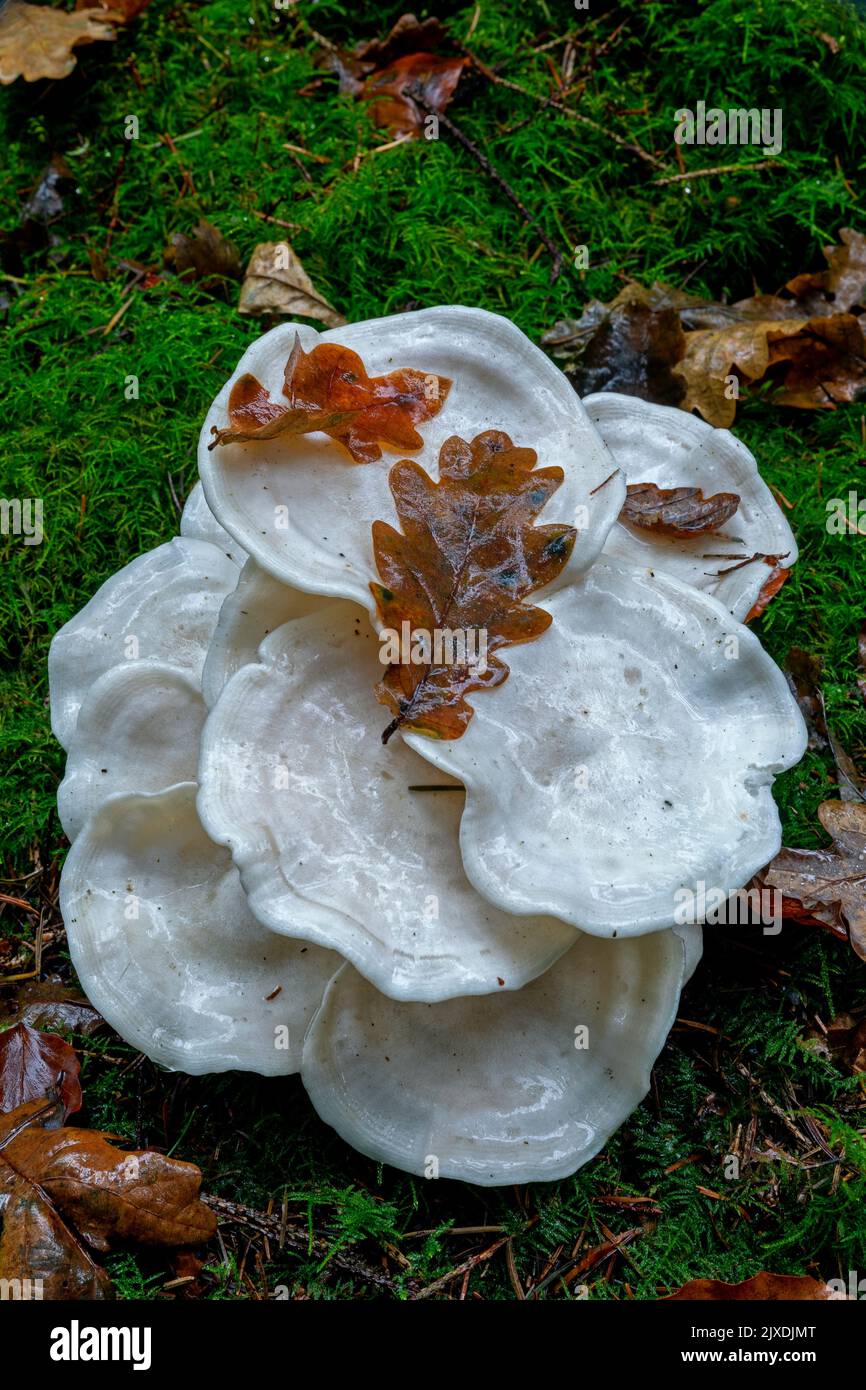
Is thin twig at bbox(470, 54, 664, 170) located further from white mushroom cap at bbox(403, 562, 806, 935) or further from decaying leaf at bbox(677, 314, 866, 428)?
white mushroom cap at bbox(403, 562, 806, 935)

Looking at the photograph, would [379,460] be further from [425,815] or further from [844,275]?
[844,275]

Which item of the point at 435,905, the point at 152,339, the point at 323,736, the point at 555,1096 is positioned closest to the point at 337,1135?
the point at 555,1096

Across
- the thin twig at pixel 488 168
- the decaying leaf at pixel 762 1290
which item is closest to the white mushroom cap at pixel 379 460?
the thin twig at pixel 488 168

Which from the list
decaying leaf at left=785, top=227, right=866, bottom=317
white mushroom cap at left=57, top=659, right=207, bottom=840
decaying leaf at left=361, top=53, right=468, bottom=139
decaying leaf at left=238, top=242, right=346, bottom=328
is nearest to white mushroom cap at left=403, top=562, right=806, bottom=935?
white mushroom cap at left=57, top=659, right=207, bottom=840

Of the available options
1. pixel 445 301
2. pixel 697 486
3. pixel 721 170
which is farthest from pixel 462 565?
pixel 721 170

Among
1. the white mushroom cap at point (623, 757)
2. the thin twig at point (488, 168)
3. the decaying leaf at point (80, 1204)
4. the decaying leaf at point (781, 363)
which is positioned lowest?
the decaying leaf at point (80, 1204)

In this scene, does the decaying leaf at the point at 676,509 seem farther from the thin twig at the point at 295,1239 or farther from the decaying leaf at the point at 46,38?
the decaying leaf at the point at 46,38

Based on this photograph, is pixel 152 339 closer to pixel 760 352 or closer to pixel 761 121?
pixel 760 352
